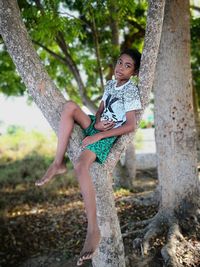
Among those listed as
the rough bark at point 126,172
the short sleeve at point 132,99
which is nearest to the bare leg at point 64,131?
the short sleeve at point 132,99

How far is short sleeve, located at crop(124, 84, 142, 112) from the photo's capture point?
11.2 ft

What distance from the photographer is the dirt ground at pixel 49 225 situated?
17.4 feet

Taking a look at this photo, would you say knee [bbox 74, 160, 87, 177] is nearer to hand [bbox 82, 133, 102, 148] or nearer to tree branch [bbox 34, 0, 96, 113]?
hand [bbox 82, 133, 102, 148]

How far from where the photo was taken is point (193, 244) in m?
4.52

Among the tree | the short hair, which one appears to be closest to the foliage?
the tree

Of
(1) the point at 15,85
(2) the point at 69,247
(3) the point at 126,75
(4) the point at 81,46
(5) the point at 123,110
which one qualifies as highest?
(4) the point at 81,46

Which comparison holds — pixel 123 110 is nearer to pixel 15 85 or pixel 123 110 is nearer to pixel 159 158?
pixel 159 158

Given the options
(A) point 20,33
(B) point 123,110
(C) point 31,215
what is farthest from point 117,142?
(C) point 31,215

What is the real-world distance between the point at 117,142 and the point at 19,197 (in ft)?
18.4

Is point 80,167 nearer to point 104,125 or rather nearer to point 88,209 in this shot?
point 88,209

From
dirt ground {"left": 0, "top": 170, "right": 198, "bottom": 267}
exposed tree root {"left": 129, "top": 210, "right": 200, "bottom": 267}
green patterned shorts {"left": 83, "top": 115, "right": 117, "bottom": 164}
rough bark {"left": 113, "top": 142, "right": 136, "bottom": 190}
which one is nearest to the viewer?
green patterned shorts {"left": 83, "top": 115, "right": 117, "bottom": 164}

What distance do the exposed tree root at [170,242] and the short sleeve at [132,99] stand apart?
71.0 inches

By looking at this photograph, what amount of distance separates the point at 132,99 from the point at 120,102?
0.67ft

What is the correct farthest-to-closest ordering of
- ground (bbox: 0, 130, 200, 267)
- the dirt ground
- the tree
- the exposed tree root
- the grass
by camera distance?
the grass
the dirt ground
ground (bbox: 0, 130, 200, 267)
the tree
the exposed tree root
